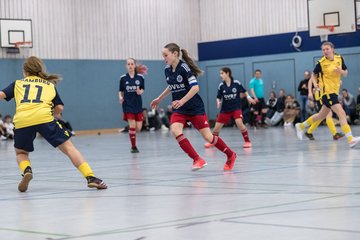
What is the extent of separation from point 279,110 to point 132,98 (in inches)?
633

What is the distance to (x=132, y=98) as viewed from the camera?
1631cm

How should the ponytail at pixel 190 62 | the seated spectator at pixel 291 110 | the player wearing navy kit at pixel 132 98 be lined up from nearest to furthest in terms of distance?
the ponytail at pixel 190 62, the player wearing navy kit at pixel 132 98, the seated spectator at pixel 291 110

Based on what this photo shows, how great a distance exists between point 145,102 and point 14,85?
25811mm

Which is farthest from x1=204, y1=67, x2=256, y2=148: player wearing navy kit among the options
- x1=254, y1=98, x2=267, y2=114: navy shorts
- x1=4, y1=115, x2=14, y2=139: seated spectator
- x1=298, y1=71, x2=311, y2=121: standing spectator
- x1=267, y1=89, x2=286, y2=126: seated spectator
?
x1=267, y1=89, x2=286, y2=126: seated spectator

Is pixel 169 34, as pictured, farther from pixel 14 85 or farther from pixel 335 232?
pixel 335 232

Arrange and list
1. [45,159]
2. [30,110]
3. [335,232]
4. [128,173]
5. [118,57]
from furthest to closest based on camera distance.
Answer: [118,57], [45,159], [128,173], [30,110], [335,232]

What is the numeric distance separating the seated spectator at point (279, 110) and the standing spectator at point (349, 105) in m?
2.96

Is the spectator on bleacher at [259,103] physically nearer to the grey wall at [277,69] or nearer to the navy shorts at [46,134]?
the grey wall at [277,69]

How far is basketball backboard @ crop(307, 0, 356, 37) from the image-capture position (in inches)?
1094

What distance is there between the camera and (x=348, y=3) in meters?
27.8

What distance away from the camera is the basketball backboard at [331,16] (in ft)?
91.1

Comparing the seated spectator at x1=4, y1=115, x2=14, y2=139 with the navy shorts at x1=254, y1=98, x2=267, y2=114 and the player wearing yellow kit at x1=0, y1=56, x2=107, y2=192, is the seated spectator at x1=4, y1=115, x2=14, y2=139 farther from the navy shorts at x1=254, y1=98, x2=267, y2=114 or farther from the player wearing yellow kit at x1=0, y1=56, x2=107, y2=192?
the player wearing yellow kit at x1=0, y1=56, x2=107, y2=192

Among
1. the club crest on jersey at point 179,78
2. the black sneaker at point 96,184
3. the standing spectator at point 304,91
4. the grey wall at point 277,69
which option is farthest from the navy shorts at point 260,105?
the black sneaker at point 96,184

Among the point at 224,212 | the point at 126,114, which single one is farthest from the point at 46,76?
the point at 126,114
